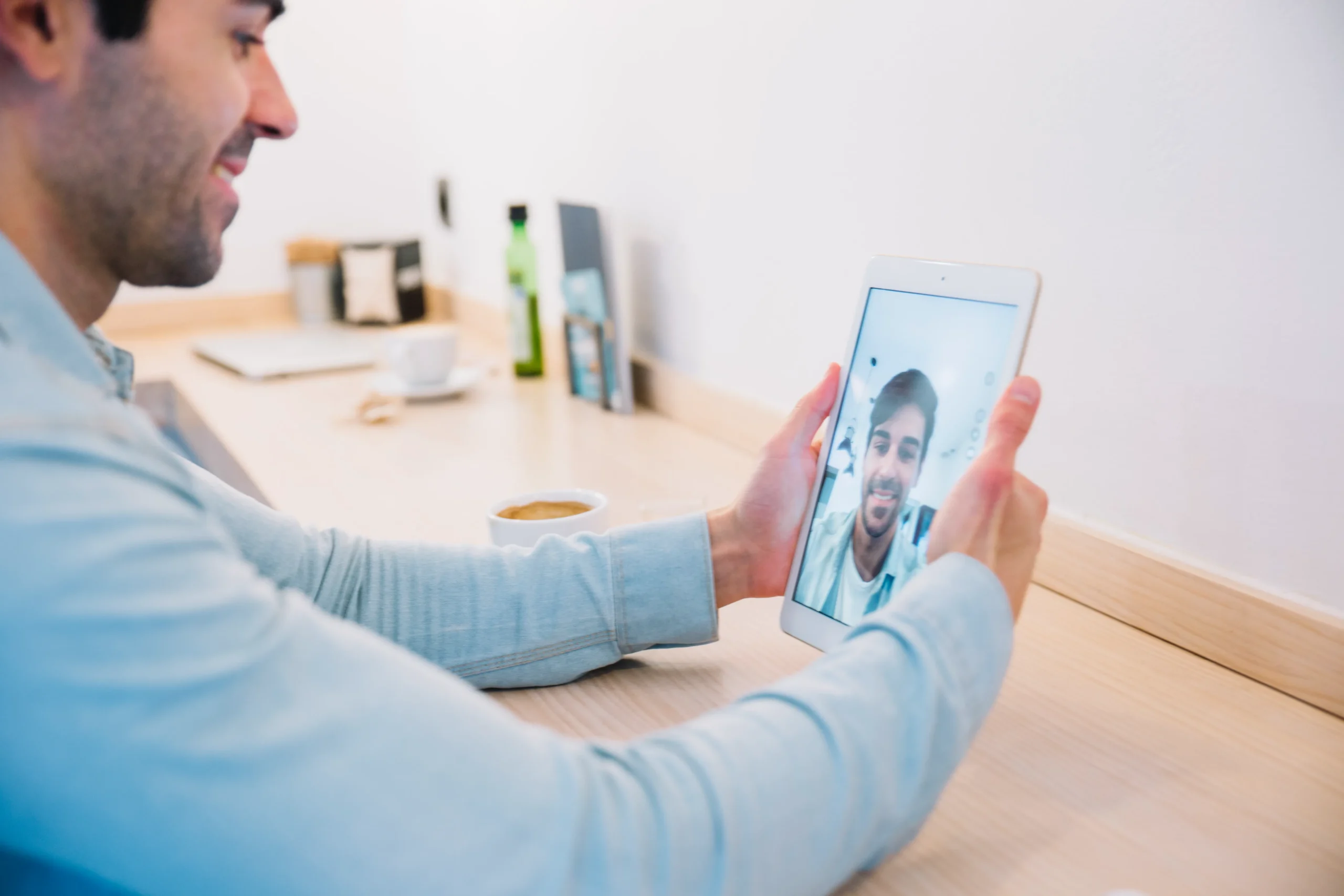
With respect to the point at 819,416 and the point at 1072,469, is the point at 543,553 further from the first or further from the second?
the point at 1072,469

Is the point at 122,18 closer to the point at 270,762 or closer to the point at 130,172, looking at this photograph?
the point at 130,172

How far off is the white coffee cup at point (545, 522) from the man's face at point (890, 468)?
22cm

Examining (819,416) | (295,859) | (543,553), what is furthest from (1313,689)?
(295,859)

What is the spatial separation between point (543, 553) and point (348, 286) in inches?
60.6

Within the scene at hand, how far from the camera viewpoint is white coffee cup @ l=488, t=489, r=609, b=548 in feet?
2.88

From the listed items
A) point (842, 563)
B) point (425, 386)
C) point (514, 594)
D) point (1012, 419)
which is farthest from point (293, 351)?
point (1012, 419)

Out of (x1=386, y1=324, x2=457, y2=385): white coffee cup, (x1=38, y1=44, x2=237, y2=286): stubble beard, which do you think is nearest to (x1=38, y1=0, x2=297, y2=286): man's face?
→ (x1=38, y1=44, x2=237, y2=286): stubble beard

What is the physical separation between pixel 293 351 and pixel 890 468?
56.5 inches

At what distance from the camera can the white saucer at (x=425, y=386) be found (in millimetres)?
1581

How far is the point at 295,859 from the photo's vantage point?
1.34 ft

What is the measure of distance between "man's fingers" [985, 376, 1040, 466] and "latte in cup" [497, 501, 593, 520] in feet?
1.28

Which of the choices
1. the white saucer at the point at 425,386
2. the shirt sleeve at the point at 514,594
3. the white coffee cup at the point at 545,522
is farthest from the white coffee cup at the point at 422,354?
the shirt sleeve at the point at 514,594

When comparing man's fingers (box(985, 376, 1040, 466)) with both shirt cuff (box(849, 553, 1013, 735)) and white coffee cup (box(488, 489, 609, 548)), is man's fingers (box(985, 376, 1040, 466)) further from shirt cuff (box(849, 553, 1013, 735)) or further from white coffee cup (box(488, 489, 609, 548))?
white coffee cup (box(488, 489, 609, 548))

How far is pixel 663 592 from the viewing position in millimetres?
774
